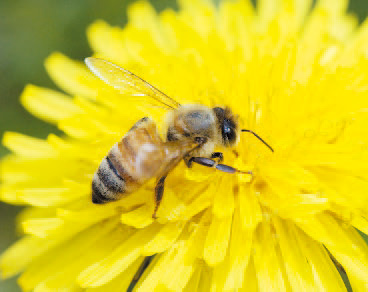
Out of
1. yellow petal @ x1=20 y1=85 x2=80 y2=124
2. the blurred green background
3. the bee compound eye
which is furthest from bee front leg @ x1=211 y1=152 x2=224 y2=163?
the blurred green background

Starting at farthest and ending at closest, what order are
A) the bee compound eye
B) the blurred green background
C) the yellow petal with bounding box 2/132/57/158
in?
1. the blurred green background
2. the yellow petal with bounding box 2/132/57/158
3. the bee compound eye

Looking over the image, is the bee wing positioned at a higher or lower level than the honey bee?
higher

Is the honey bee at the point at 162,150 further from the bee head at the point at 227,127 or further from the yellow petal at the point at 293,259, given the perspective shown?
the yellow petal at the point at 293,259

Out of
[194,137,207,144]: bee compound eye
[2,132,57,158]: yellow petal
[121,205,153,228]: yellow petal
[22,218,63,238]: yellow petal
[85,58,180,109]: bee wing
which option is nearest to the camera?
[194,137,207,144]: bee compound eye

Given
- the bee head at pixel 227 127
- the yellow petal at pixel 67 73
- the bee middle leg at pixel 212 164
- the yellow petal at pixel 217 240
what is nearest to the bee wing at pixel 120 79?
the bee head at pixel 227 127

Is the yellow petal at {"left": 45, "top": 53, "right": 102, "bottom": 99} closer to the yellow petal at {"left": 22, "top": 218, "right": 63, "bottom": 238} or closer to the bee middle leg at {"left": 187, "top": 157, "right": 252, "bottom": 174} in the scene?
the yellow petal at {"left": 22, "top": 218, "right": 63, "bottom": 238}

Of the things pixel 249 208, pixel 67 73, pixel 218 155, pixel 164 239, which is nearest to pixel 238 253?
pixel 249 208

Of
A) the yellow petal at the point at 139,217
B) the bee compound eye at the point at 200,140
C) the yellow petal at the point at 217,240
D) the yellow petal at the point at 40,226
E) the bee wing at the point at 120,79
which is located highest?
the bee wing at the point at 120,79

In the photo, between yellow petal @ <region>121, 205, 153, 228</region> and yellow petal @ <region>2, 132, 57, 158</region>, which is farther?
yellow petal @ <region>2, 132, 57, 158</region>

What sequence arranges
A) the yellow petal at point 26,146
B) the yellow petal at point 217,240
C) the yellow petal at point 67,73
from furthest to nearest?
the yellow petal at point 67,73, the yellow petal at point 26,146, the yellow petal at point 217,240
